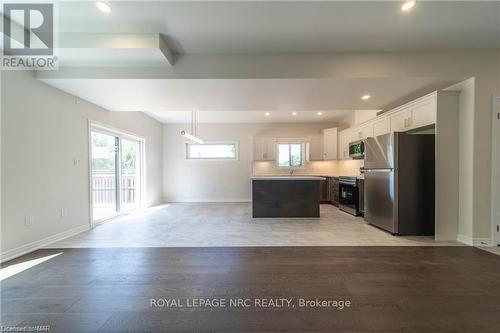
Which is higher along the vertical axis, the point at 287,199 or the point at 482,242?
the point at 287,199

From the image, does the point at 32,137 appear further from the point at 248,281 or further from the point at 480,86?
the point at 480,86

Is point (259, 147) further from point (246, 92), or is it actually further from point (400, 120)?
point (400, 120)

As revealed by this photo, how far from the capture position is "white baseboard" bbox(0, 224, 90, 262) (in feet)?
8.98

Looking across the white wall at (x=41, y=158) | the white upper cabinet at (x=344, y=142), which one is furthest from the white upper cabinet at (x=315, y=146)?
the white wall at (x=41, y=158)

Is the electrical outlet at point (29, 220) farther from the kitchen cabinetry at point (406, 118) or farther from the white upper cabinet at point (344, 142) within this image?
the white upper cabinet at point (344, 142)

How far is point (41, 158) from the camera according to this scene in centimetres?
322

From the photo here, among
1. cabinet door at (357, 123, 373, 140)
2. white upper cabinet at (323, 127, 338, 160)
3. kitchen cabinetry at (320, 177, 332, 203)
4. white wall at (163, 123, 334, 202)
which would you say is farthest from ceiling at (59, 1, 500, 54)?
white wall at (163, 123, 334, 202)

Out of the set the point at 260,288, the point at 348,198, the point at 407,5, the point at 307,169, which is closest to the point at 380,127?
the point at 348,198

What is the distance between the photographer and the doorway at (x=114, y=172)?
183 inches

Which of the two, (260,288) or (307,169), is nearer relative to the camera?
(260,288)

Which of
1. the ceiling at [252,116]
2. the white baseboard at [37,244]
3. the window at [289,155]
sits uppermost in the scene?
the ceiling at [252,116]

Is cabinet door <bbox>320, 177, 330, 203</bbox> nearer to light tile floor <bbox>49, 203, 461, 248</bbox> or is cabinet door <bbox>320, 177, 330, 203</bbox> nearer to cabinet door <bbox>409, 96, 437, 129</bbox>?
light tile floor <bbox>49, 203, 461, 248</bbox>

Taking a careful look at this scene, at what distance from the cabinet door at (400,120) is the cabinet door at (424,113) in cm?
8

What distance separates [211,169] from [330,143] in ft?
13.7
